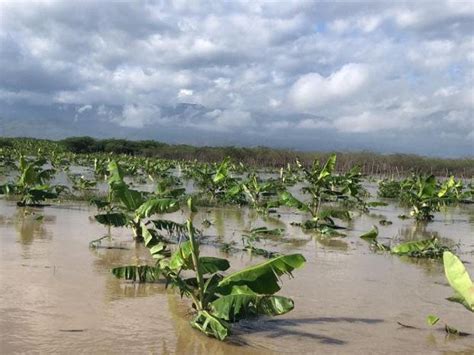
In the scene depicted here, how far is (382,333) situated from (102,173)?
2354 cm

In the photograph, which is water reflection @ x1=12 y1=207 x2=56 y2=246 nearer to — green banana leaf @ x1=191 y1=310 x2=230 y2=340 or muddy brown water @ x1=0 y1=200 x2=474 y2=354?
muddy brown water @ x1=0 y1=200 x2=474 y2=354

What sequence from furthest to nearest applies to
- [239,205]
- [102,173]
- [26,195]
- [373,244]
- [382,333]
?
[102,173] → [239,205] → [26,195] → [373,244] → [382,333]

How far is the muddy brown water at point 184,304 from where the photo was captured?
5.58 metres

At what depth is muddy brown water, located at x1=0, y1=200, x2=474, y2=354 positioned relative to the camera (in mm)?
5582

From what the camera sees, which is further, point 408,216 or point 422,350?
point 408,216

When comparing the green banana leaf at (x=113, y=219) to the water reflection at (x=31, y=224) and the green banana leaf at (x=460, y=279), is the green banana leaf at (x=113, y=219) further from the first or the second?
the green banana leaf at (x=460, y=279)

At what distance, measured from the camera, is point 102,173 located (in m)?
28.3

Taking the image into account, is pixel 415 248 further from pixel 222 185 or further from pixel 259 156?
pixel 259 156

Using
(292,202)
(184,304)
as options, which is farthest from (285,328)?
(292,202)

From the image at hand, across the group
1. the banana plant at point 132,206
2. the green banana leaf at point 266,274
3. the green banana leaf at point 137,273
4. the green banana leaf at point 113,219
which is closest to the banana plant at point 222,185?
the banana plant at point 132,206

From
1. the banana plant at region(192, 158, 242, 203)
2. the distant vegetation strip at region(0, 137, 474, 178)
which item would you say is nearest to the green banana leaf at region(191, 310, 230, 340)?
the banana plant at region(192, 158, 242, 203)

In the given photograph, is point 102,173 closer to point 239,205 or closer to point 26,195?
point 239,205

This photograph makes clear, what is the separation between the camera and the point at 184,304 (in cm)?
683

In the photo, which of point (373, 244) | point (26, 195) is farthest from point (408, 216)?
point (26, 195)
